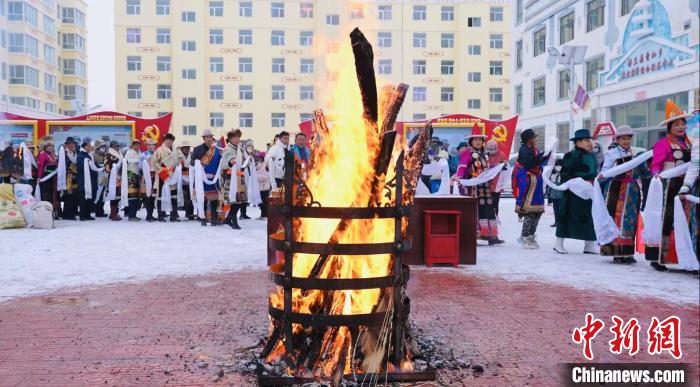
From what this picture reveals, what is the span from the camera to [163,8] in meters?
57.7

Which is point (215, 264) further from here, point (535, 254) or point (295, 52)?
point (295, 52)

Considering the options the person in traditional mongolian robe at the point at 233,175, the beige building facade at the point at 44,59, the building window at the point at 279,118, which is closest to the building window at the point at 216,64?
the building window at the point at 279,118

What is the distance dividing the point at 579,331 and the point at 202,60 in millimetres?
55815

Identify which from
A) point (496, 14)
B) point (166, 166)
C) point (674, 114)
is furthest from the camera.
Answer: point (496, 14)

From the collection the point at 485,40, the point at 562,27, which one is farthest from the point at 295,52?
the point at 562,27

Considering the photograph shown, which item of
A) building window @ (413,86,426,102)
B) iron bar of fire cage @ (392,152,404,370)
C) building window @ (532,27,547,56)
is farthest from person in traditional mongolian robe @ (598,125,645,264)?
building window @ (413,86,426,102)

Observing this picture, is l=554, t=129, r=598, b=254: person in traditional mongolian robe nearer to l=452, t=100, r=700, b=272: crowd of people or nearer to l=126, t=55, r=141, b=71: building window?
l=452, t=100, r=700, b=272: crowd of people

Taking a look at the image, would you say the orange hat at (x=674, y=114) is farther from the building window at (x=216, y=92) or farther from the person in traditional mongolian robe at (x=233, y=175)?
the building window at (x=216, y=92)

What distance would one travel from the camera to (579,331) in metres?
4.98

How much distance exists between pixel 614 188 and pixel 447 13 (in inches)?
2186

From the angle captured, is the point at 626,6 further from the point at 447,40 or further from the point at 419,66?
the point at 447,40

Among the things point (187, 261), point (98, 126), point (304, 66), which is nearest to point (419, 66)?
point (304, 66)

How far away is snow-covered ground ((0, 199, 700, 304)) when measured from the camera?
23.7ft

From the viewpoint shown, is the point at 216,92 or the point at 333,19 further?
the point at 216,92
